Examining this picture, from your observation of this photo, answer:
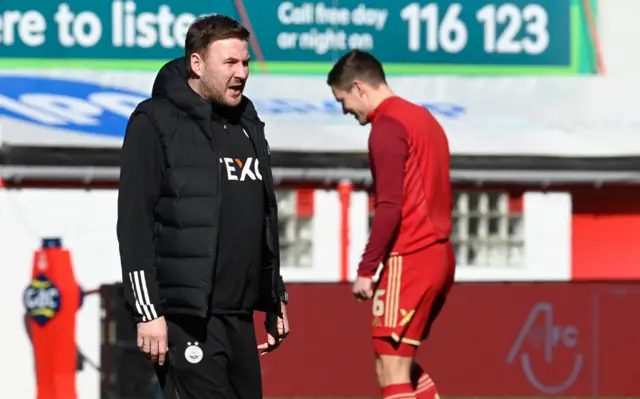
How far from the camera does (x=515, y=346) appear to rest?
1172cm

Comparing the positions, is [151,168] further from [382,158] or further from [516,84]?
[516,84]

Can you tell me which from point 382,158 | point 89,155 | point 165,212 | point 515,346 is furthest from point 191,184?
point 89,155

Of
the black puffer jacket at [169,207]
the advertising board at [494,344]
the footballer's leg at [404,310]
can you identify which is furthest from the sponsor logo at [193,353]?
the advertising board at [494,344]

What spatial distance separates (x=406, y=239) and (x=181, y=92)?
6.66ft

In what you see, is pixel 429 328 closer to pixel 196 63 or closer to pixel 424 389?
pixel 424 389

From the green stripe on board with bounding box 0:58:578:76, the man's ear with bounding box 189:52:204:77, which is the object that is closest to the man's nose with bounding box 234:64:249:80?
the man's ear with bounding box 189:52:204:77

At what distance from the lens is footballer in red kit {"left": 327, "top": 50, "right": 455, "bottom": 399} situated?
21.8 feet

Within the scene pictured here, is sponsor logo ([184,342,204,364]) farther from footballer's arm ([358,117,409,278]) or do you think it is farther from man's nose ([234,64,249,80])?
footballer's arm ([358,117,409,278])

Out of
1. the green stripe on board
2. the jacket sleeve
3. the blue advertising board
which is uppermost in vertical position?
the blue advertising board

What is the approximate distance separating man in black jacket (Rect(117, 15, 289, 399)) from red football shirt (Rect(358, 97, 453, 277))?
5.37 ft

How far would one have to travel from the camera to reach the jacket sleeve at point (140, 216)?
187 inches

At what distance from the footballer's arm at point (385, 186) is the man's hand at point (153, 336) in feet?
6.10

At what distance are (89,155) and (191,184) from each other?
1030 cm

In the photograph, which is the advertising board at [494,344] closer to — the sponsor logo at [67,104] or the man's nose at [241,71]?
the sponsor logo at [67,104]
